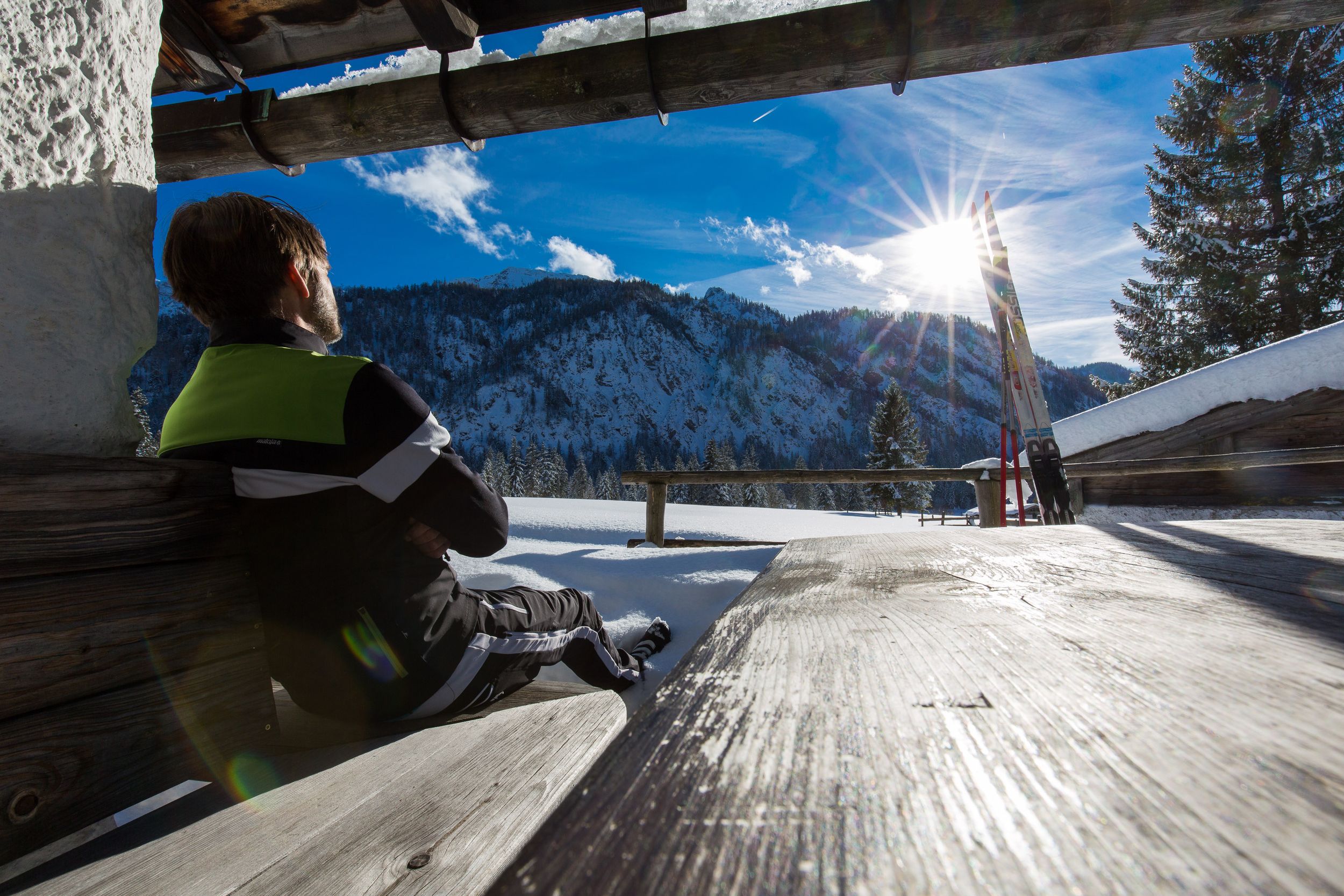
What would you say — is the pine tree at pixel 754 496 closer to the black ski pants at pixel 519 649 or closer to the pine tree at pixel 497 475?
the pine tree at pixel 497 475

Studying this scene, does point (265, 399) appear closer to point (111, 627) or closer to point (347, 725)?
point (111, 627)

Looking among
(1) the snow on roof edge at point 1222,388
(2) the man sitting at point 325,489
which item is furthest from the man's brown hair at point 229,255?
(1) the snow on roof edge at point 1222,388

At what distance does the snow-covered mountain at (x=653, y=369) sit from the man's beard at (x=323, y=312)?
360ft

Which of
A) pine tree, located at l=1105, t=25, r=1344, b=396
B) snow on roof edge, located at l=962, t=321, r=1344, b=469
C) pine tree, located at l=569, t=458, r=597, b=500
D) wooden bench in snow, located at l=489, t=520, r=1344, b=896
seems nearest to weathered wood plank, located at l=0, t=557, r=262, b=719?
wooden bench in snow, located at l=489, t=520, r=1344, b=896

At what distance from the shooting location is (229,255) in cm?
152

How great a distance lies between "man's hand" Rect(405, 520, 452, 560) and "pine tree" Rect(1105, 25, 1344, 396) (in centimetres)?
1745

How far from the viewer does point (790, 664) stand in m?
0.66

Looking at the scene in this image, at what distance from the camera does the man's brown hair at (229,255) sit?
4.98 ft

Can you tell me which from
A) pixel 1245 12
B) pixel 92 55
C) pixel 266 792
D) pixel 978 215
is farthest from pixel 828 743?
pixel 978 215

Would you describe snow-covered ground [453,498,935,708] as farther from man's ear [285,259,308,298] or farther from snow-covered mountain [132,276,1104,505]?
snow-covered mountain [132,276,1104,505]

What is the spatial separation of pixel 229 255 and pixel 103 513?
87 cm

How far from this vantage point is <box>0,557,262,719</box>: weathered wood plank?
0.84 metres

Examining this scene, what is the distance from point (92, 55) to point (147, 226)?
1.08 feet

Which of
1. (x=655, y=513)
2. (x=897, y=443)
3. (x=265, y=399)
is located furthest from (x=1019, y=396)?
(x=897, y=443)
